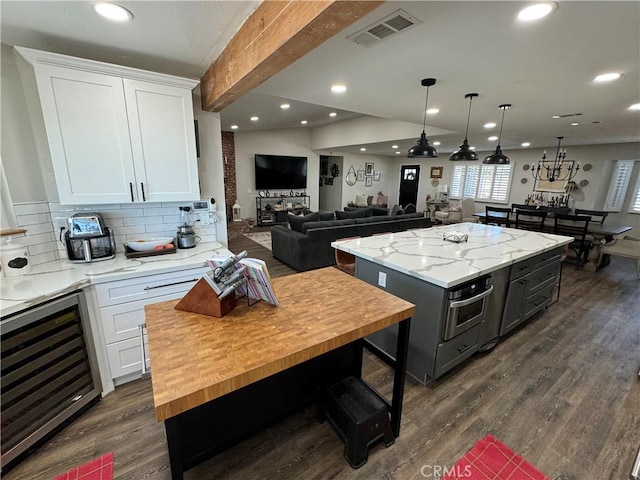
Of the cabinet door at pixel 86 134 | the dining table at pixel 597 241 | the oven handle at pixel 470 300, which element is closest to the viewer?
the cabinet door at pixel 86 134

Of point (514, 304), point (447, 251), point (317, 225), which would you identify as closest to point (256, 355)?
point (447, 251)

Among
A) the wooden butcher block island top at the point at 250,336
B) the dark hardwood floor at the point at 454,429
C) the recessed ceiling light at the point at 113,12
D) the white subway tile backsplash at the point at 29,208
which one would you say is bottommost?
the dark hardwood floor at the point at 454,429

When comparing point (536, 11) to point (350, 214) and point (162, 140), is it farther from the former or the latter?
point (350, 214)

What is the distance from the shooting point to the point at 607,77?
7.50ft

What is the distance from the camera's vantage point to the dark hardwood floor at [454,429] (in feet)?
Result: 4.86

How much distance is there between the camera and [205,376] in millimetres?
869

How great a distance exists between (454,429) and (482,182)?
29.3 ft

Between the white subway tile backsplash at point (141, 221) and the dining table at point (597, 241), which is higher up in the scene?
the white subway tile backsplash at point (141, 221)

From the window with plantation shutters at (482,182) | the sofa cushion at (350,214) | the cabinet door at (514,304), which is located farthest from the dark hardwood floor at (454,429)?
the window with plantation shutters at (482,182)

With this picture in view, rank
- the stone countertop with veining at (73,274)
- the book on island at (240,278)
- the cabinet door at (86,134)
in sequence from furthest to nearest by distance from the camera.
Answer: the cabinet door at (86,134) < the stone countertop with veining at (73,274) < the book on island at (240,278)

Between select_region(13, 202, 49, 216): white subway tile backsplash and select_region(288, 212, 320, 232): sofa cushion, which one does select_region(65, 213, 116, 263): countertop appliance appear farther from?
select_region(288, 212, 320, 232): sofa cushion

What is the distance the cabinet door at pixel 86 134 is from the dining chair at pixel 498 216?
6.52 meters

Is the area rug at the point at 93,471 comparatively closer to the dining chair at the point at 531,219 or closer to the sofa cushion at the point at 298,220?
the sofa cushion at the point at 298,220

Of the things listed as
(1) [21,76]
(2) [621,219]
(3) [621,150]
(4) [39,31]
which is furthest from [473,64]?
(2) [621,219]
